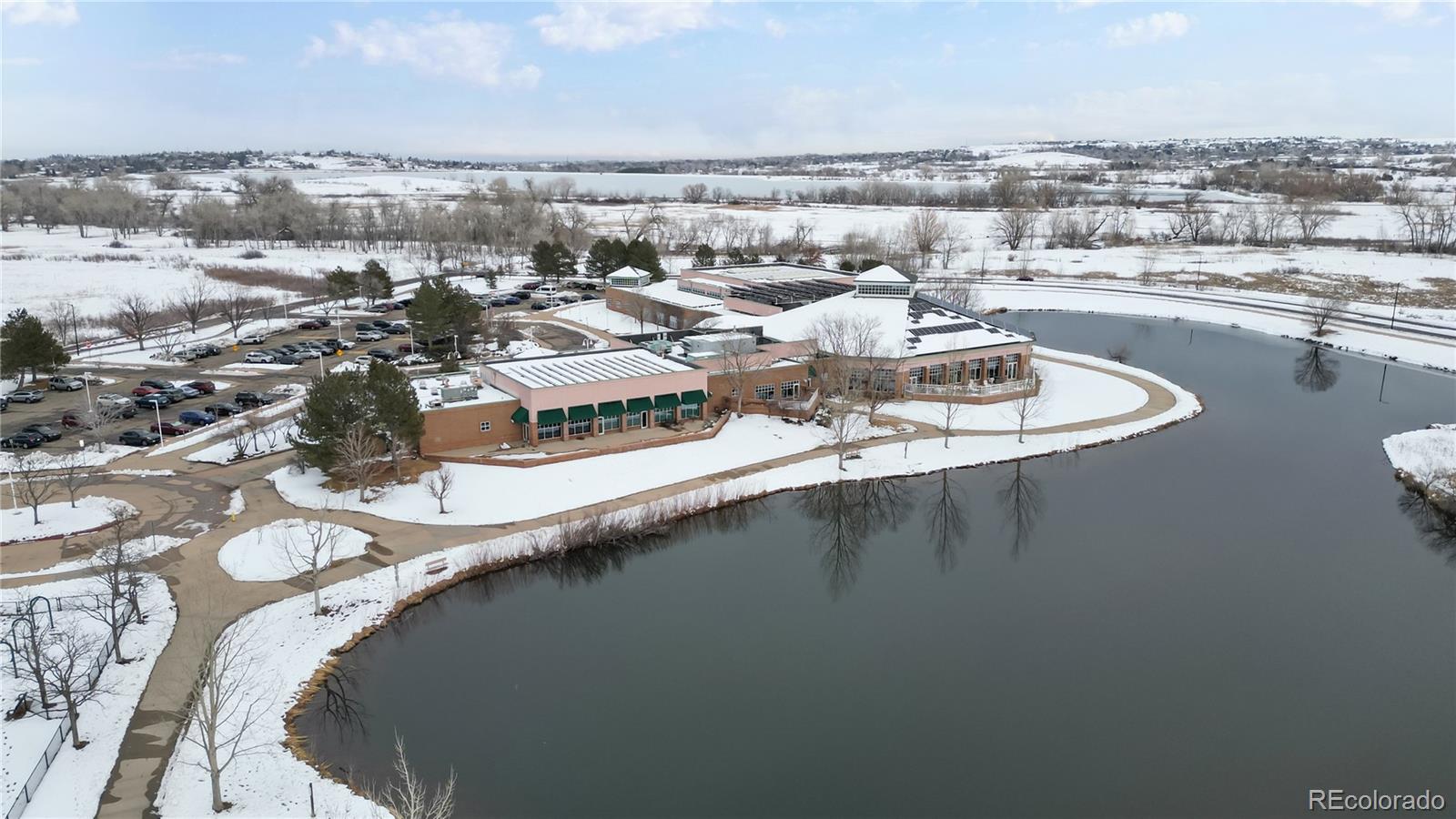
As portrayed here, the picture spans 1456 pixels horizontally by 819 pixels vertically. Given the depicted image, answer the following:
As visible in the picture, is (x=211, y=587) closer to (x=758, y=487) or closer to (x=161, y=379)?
(x=758, y=487)

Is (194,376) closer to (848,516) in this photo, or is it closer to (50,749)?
(50,749)

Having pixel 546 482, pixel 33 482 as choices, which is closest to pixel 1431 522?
pixel 546 482

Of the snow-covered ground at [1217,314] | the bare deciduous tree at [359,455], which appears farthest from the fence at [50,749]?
the snow-covered ground at [1217,314]

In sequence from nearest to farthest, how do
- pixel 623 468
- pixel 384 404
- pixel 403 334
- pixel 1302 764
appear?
pixel 1302 764 < pixel 384 404 < pixel 623 468 < pixel 403 334

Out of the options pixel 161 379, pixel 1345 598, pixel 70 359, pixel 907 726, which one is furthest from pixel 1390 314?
pixel 70 359

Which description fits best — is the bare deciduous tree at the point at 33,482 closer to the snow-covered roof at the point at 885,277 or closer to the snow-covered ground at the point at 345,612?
the snow-covered ground at the point at 345,612

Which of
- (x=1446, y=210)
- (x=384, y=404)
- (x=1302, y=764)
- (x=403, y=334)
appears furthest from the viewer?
(x=1446, y=210)

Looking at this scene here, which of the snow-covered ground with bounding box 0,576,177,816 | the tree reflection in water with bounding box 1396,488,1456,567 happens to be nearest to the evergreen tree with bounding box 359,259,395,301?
the snow-covered ground with bounding box 0,576,177,816
